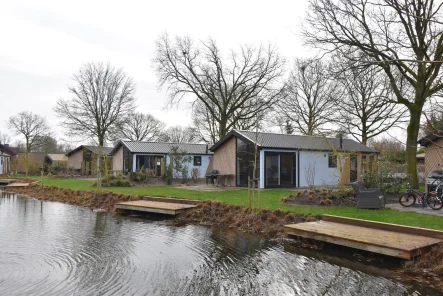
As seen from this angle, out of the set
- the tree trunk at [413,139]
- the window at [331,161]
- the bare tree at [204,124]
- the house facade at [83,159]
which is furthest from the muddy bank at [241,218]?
the house facade at [83,159]

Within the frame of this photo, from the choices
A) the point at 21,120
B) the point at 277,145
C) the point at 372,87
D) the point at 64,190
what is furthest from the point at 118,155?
the point at 21,120

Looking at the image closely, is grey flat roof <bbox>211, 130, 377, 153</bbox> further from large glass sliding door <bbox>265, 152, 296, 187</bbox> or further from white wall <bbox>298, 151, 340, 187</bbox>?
large glass sliding door <bbox>265, 152, 296, 187</bbox>

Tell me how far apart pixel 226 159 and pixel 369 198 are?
1105 cm

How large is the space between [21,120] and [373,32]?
165ft

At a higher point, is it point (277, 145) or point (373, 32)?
point (373, 32)

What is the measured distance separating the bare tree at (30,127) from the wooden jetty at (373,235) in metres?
51.6

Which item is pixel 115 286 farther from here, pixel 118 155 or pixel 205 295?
pixel 118 155

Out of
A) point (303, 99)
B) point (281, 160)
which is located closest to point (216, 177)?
point (281, 160)

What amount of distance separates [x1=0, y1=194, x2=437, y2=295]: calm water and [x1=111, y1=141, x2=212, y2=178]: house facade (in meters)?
17.9

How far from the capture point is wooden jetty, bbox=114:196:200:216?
Answer: 40.2ft

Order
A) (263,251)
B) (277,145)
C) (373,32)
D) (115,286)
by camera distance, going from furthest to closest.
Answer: (277,145)
(373,32)
(263,251)
(115,286)

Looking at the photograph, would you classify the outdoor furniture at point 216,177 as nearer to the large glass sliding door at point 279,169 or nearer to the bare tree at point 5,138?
the large glass sliding door at point 279,169

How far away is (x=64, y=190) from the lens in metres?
20.1

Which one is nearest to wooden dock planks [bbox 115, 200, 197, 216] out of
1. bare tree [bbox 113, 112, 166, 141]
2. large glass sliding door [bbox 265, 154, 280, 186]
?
large glass sliding door [bbox 265, 154, 280, 186]
